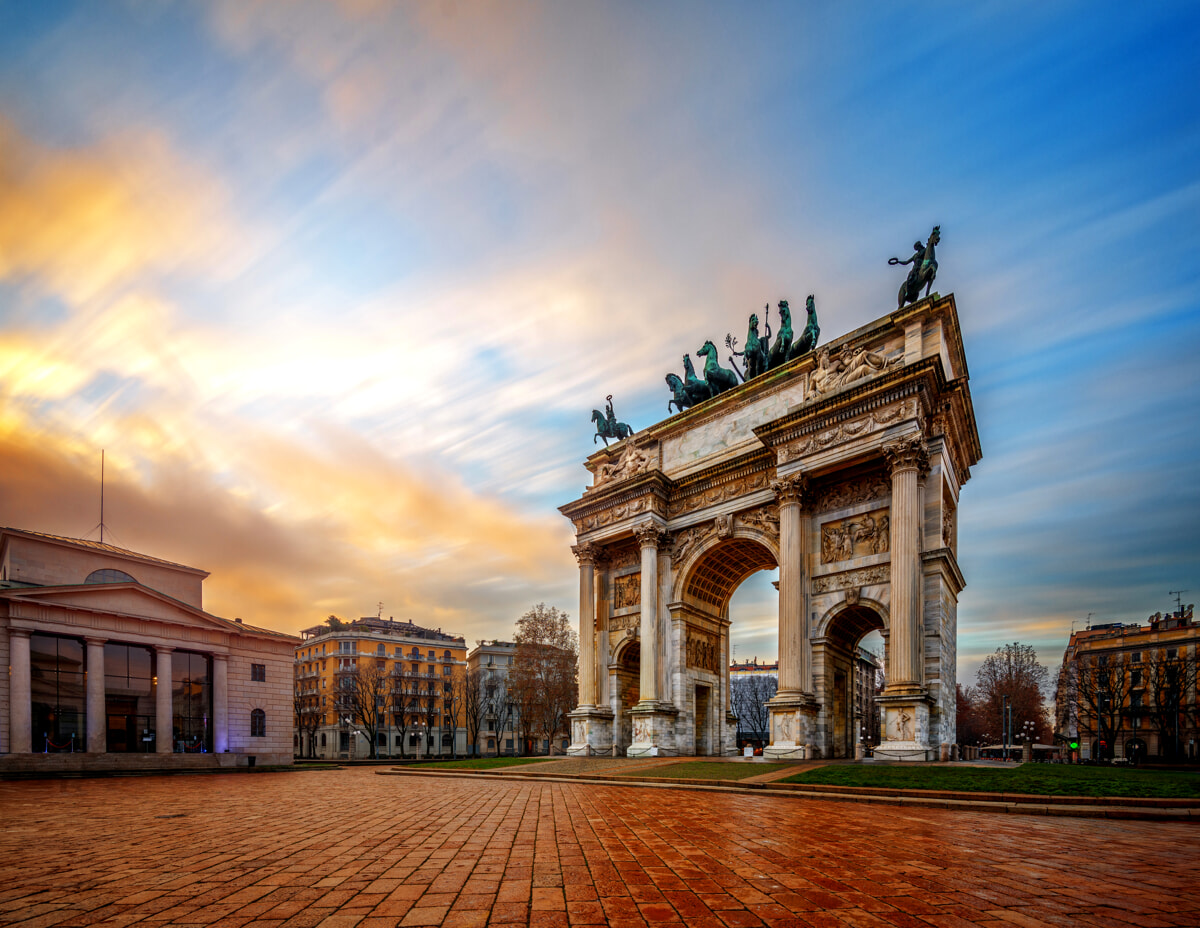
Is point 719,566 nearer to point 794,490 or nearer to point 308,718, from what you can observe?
point 794,490

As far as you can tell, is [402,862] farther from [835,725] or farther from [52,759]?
[52,759]

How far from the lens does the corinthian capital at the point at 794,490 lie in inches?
1042

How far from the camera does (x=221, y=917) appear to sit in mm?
4723

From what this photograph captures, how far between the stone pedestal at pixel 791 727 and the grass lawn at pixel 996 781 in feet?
22.2

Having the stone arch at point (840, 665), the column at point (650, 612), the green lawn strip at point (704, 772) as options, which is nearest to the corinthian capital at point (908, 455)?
the stone arch at point (840, 665)

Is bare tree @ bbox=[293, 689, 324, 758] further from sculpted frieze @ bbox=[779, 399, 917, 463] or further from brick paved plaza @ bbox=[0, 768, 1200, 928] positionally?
brick paved plaza @ bbox=[0, 768, 1200, 928]

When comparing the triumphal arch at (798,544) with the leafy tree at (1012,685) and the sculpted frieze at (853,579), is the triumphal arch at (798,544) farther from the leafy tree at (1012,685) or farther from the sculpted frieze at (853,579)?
the leafy tree at (1012,685)

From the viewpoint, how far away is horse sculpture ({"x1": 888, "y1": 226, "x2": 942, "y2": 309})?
1041 inches

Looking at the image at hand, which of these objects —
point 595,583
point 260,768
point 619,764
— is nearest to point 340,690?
point 260,768

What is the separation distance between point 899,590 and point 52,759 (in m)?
37.8

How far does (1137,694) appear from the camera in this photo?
67.8 meters

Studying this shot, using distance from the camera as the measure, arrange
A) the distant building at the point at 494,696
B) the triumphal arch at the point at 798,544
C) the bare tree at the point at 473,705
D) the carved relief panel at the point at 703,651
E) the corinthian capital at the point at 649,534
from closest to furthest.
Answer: the triumphal arch at the point at 798,544
the corinthian capital at the point at 649,534
the carved relief panel at the point at 703,651
the bare tree at the point at 473,705
the distant building at the point at 494,696

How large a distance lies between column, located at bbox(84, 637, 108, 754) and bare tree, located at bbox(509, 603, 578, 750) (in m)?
26.9

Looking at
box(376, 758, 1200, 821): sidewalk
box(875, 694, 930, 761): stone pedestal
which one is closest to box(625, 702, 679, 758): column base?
box(376, 758, 1200, 821): sidewalk
